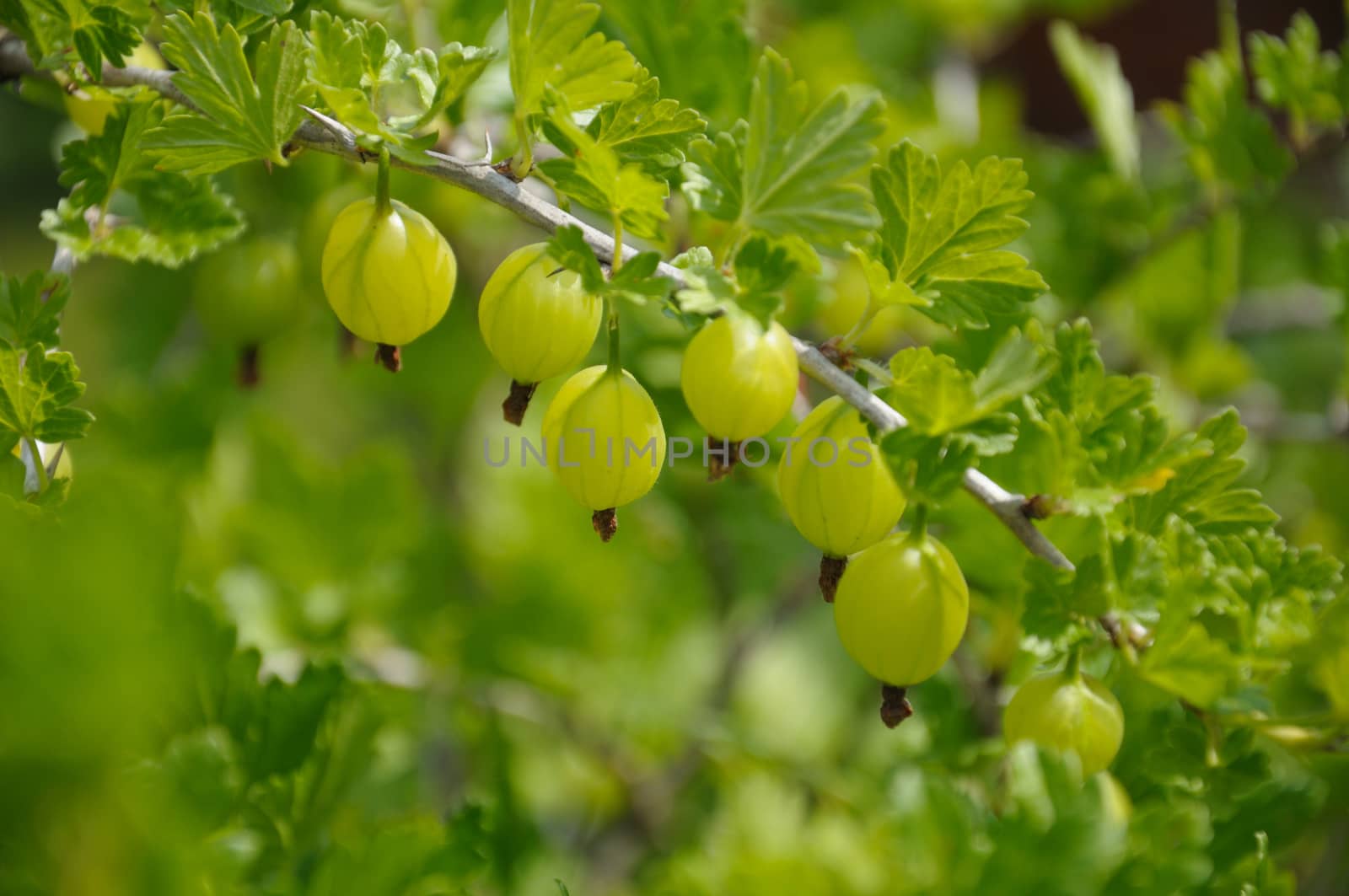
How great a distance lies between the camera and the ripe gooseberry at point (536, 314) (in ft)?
1.58

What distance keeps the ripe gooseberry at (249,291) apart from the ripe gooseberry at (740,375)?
1.52 ft

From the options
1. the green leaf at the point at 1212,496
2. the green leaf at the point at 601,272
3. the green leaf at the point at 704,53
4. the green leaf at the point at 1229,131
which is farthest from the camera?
the green leaf at the point at 1229,131

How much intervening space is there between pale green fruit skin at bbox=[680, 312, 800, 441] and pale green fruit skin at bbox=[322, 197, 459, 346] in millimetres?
137

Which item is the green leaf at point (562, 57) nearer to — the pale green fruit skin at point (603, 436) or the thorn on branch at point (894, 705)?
the pale green fruit skin at point (603, 436)

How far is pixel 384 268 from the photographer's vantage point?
1.60 feet

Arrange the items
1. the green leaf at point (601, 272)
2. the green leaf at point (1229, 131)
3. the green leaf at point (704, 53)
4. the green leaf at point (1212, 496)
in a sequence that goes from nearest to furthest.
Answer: the green leaf at point (601, 272) → the green leaf at point (1212, 496) → the green leaf at point (704, 53) → the green leaf at point (1229, 131)

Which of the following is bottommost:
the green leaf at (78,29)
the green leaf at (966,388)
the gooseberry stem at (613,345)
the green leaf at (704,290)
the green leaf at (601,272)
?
the gooseberry stem at (613,345)

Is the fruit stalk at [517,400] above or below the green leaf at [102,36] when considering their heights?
below

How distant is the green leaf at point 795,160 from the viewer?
0.44m

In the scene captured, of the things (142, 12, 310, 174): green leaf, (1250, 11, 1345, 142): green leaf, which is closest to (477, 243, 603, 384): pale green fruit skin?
(142, 12, 310, 174): green leaf

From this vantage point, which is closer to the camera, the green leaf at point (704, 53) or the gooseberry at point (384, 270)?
the gooseberry at point (384, 270)

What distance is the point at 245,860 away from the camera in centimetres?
41

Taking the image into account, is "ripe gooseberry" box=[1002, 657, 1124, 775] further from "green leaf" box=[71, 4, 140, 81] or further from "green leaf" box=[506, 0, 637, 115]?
"green leaf" box=[71, 4, 140, 81]

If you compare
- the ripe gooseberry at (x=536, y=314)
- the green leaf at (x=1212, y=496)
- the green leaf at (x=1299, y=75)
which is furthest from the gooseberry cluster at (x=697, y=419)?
the green leaf at (x=1299, y=75)
